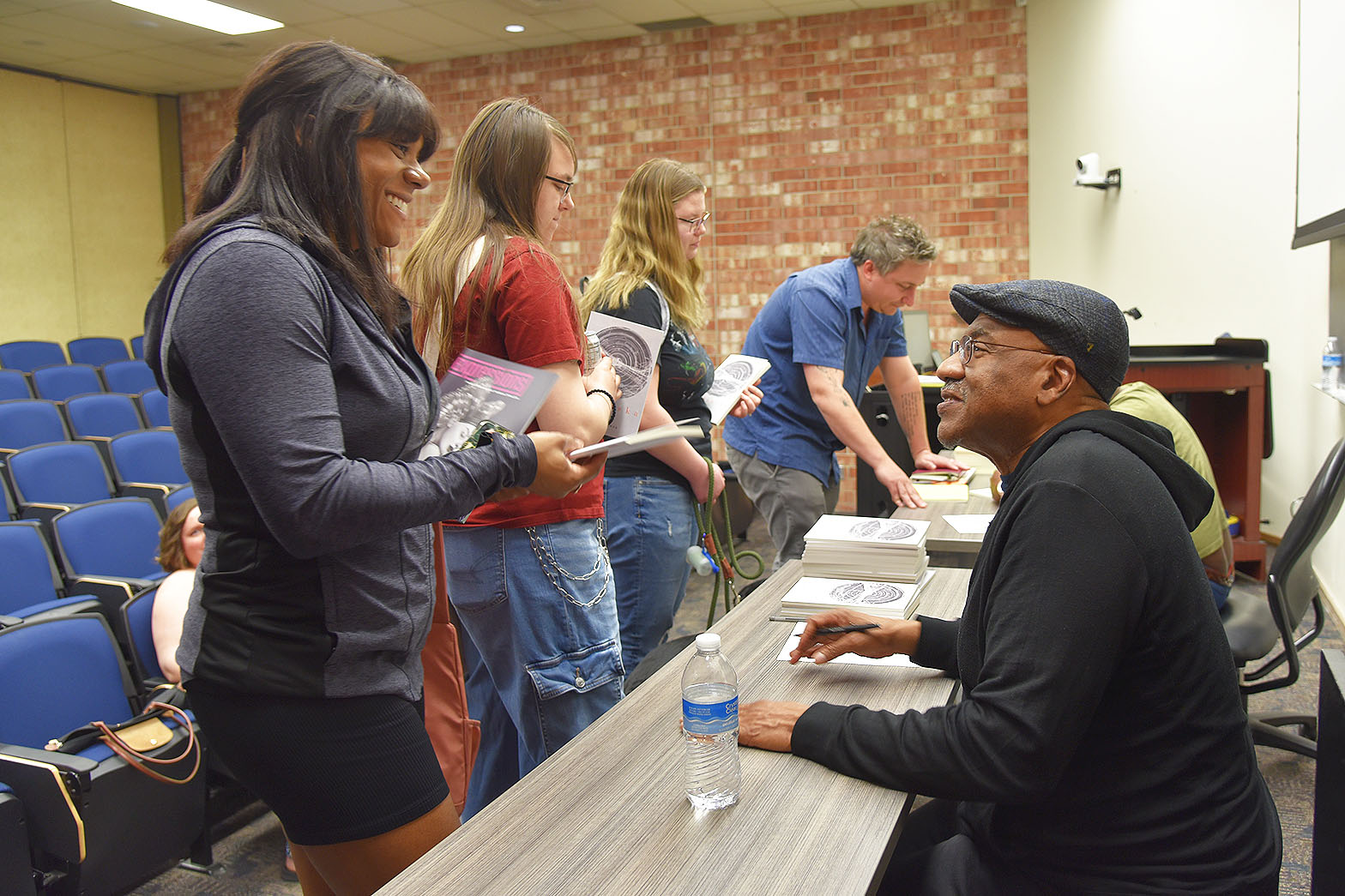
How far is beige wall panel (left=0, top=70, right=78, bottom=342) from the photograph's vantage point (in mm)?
8625

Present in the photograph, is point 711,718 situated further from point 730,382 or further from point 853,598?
point 730,382

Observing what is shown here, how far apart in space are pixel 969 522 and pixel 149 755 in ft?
6.69

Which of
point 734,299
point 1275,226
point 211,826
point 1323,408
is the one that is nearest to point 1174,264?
point 1275,226

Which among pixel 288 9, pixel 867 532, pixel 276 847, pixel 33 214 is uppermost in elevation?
pixel 288 9

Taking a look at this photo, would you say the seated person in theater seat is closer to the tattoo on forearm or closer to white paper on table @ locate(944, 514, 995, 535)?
the tattoo on forearm

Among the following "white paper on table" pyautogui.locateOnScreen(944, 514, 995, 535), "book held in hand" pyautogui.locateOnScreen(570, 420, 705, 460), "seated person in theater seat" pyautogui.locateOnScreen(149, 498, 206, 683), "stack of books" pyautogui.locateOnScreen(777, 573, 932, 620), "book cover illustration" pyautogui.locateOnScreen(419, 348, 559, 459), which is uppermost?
"book cover illustration" pyautogui.locateOnScreen(419, 348, 559, 459)

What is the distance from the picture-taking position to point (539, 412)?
155 cm

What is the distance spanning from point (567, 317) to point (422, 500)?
21.6 inches

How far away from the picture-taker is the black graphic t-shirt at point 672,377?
2283mm

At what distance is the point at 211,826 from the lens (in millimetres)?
2578

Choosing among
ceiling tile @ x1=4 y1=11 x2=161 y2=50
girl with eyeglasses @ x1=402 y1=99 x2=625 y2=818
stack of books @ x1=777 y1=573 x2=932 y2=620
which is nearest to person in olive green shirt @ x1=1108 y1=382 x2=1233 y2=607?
stack of books @ x1=777 y1=573 x2=932 y2=620

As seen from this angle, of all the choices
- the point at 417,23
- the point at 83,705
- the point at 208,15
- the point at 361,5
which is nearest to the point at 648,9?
the point at 417,23

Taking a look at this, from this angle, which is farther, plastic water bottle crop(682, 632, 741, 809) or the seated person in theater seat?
the seated person in theater seat

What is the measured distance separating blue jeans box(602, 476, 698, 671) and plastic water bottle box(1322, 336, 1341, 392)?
2838mm
